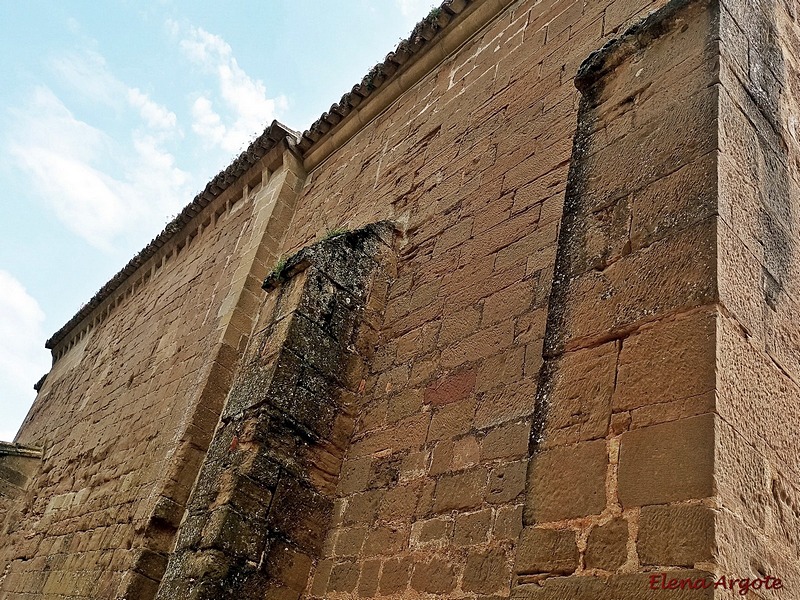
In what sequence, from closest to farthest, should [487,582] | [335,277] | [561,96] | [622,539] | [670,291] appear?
[622,539], [670,291], [487,582], [561,96], [335,277]

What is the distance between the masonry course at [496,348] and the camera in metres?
1.71

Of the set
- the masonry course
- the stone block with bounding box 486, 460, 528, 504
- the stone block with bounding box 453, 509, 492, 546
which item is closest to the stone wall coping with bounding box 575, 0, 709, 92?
the masonry course

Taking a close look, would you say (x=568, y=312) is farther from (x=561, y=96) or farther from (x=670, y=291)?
(x=561, y=96)

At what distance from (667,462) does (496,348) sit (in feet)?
5.77

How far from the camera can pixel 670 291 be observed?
6.06 ft

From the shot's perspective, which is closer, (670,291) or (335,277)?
(670,291)

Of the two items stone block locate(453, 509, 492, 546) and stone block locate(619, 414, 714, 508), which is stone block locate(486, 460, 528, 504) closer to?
stone block locate(453, 509, 492, 546)

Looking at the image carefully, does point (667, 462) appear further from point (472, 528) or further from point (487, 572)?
point (472, 528)

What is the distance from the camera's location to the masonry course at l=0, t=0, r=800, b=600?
5.60ft

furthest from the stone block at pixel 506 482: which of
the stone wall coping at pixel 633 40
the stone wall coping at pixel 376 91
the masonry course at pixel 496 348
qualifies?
the stone wall coping at pixel 376 91

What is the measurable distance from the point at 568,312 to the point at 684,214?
44 centimetres

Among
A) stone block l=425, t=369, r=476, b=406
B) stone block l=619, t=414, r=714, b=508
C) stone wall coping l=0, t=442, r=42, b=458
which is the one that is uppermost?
stone wall coping l=0, t=442, r=42, b=458

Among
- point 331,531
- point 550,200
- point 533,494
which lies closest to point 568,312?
point 533,494

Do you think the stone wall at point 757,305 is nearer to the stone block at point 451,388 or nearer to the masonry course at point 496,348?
the masonry course at point 496,348
